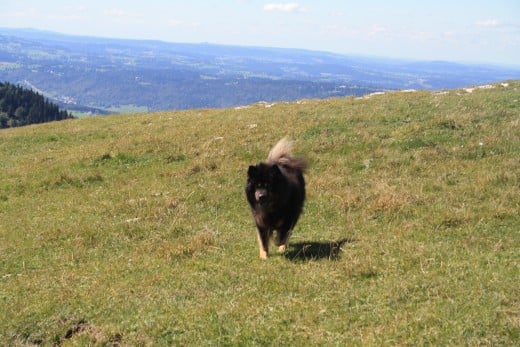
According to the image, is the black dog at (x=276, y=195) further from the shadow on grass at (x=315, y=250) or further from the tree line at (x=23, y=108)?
the tree line at (x=23, y=108)

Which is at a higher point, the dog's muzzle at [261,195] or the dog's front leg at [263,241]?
the dog's muzzle at [261,195]

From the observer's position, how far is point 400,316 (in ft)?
25.5

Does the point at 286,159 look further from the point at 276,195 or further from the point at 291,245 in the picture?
the point at 291,245

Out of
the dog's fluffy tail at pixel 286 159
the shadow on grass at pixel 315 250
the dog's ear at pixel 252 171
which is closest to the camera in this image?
the dog's ear at pixel 252 171

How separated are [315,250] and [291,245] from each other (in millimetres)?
944

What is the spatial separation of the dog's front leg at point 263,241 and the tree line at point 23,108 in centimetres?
13736

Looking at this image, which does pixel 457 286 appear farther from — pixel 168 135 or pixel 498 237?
pixel 168 135

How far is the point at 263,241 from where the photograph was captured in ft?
38.5

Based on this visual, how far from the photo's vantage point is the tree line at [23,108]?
137 m

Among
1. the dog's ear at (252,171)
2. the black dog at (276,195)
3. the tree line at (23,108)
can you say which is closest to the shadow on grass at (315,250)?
the black dog at (276,195)

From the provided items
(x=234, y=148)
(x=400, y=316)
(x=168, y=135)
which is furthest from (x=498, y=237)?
(x=168, y=135)

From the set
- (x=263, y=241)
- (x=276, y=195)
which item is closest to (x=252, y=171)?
(x=276, y=195)

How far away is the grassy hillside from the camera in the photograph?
8.21 m

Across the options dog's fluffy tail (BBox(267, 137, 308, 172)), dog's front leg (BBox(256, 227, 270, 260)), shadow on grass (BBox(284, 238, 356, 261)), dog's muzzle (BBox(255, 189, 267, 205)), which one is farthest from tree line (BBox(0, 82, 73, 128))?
dog's muzzle (BBox(255, 189, 267, 205))
